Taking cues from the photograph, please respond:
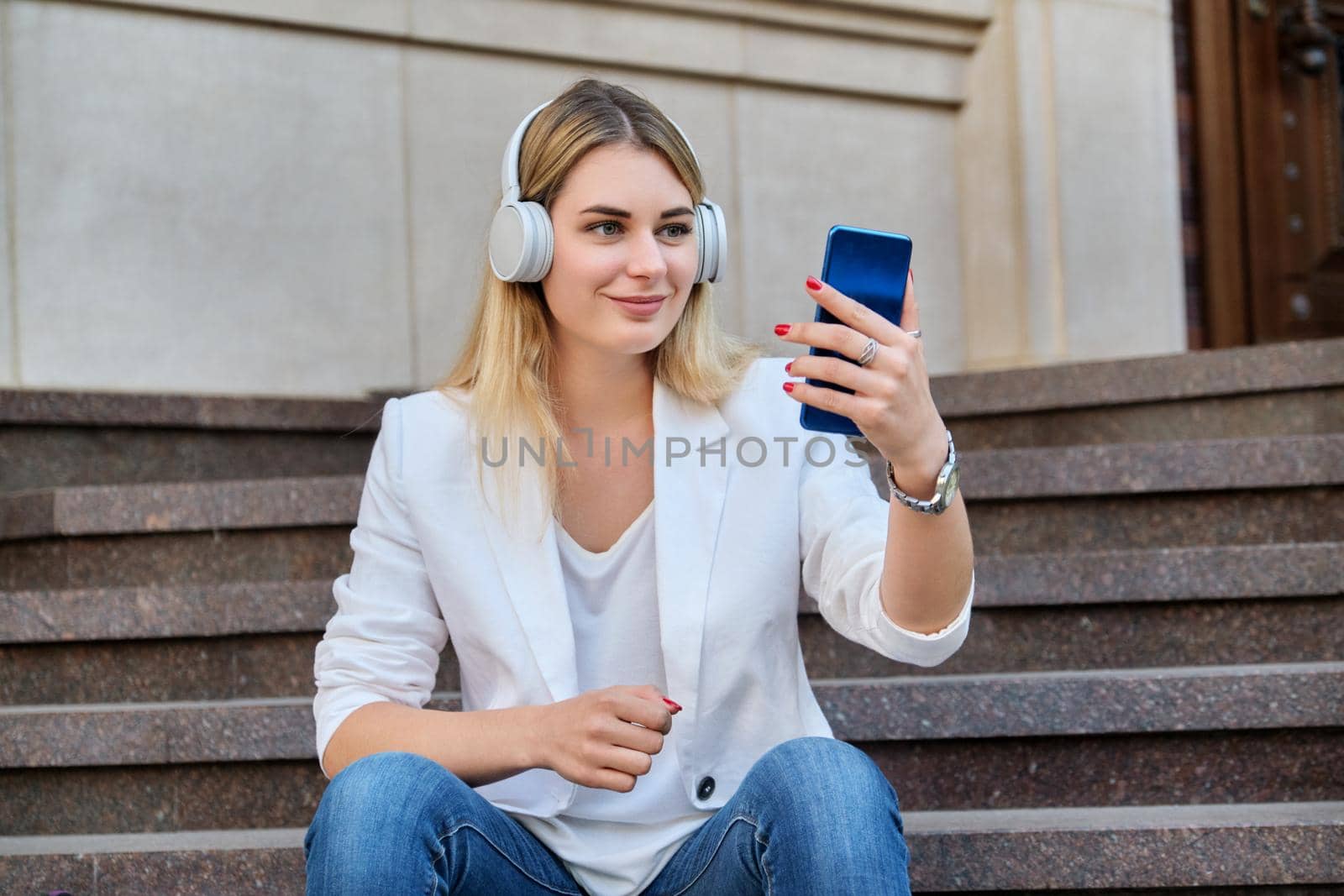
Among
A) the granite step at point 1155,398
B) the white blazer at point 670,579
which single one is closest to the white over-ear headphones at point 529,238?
the white blazer at point 670,579

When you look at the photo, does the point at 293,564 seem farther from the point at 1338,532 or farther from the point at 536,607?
the point at 1338,532

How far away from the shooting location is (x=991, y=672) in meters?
2.56

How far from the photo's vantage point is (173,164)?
3.78m

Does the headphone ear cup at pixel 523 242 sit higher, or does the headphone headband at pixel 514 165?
the headphone headband at pixel 514 165

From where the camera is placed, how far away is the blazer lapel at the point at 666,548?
1.73 m

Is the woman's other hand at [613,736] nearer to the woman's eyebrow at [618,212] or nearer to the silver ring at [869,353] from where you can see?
the silver ring at [869,353]

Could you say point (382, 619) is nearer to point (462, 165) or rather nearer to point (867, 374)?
point (867, 374)

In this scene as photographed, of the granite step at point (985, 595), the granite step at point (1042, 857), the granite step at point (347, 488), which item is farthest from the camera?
the granite step at point (347, 488)

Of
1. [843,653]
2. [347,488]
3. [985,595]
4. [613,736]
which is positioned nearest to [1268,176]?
[985,595]

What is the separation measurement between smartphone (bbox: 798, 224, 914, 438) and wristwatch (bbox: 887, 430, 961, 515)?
0.07 metres

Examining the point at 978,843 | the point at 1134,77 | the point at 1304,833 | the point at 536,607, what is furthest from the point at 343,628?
the point at 1134,77

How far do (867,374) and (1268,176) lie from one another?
404cm

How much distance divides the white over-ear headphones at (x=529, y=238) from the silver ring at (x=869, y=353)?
1.52 feet

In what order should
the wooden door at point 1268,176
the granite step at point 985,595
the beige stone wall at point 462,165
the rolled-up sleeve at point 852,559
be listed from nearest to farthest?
the rolled-up sleeve at point 852,559
the granite step at point 985,595
the beige stone wall at point 462,165
the wooden door at point 1268,176
